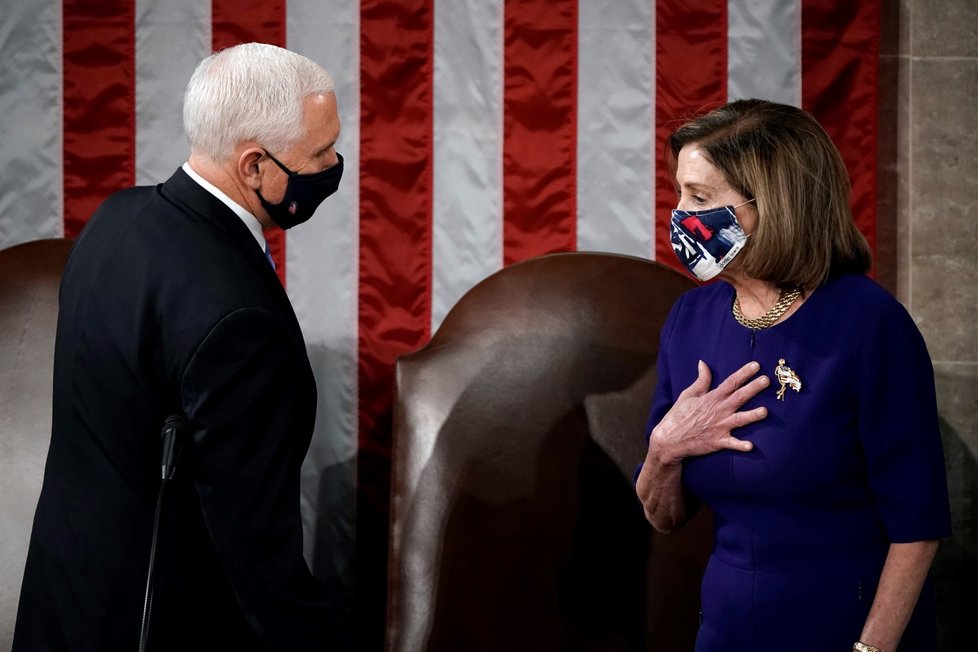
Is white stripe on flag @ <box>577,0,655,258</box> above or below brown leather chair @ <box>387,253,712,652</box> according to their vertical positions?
above

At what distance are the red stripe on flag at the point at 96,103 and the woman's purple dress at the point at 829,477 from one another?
1.84 m

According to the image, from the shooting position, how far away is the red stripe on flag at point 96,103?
261 cm

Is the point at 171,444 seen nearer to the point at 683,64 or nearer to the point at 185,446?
the point at 185,446

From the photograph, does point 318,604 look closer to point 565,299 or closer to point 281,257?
point 565,299

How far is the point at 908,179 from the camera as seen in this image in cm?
268

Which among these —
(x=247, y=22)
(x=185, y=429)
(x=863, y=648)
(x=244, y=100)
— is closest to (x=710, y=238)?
(x=863, y=648)

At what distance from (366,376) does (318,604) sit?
1.25 m

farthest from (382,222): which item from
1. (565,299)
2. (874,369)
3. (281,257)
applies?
(874,369)

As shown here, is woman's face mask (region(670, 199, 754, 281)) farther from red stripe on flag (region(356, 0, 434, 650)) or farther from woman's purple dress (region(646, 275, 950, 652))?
red stripe on flag (region(356, 0, 434, 650))

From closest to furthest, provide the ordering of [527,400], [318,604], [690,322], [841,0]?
[318,604]
[690,322]
[527,400]
[841,0]

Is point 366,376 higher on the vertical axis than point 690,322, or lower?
lower

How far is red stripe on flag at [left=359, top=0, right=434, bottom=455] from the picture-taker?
261 centimetres

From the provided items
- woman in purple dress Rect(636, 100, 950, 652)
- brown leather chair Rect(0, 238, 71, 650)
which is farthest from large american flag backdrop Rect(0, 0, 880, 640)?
woman in purple dress Rect(636, 100, 950, 652)

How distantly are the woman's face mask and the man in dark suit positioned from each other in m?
0.68
